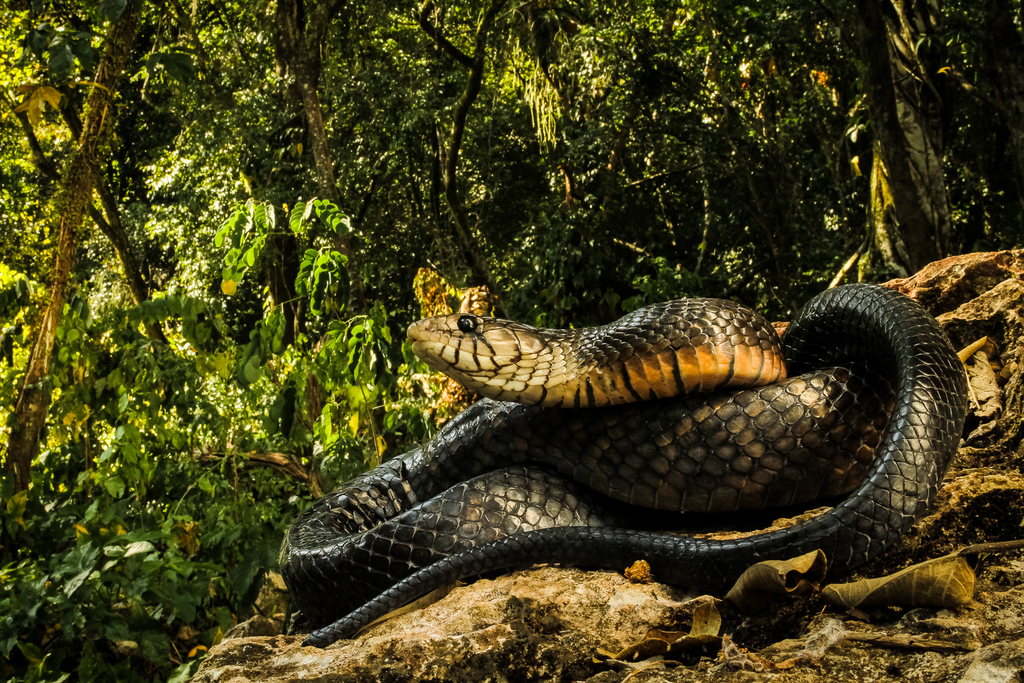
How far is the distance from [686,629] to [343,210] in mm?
7893

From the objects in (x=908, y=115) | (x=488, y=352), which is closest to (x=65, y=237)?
(x=488, y=352)

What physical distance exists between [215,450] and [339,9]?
9.39 metres

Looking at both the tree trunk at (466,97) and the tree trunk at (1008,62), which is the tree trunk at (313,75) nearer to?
the tree trunk at (466,97)

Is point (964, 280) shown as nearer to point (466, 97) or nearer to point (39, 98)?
point (39, 98)

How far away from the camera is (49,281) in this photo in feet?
14.4

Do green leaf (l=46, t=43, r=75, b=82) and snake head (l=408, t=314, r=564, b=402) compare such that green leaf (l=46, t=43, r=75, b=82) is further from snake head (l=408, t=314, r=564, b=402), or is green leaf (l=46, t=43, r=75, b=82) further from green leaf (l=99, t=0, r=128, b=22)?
snake head (l=408, t=314, r=564, b=402)

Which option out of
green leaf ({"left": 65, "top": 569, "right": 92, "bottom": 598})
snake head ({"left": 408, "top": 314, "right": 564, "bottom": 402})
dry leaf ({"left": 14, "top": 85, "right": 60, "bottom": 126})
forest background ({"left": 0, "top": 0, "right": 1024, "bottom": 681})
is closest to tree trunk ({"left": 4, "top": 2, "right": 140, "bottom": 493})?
forest background ({"left": 0, "top": 0, "right": 1024, "bottom": 681})

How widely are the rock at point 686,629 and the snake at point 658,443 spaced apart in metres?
0.09

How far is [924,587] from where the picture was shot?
1246mm

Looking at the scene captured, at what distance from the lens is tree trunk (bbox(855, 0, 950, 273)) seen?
595 centimetres

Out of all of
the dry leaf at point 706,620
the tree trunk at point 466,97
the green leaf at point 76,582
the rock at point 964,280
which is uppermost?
the tree trunk at point 466,97

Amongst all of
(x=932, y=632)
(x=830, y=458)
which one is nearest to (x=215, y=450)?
(x=830, y=458)

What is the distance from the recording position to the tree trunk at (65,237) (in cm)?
425

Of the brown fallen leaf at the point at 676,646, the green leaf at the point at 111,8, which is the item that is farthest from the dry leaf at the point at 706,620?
the green leaf at the point at 111,8
